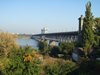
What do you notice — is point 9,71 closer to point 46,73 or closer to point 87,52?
point 46,73

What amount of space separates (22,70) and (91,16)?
31.0 metres

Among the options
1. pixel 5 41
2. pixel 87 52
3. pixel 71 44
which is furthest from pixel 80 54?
pixel 5 41

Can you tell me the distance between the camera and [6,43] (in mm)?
46594

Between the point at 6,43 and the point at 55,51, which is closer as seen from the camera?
the point at 6,43

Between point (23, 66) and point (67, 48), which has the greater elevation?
point (23, 66)

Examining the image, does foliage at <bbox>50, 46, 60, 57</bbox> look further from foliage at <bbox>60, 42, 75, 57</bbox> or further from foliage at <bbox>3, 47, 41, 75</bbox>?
foliage at <bbox>3, 47, 41, 75</bbox>

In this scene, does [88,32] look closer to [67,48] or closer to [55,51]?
[67,48]

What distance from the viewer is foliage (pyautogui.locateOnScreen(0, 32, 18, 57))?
1702 inches

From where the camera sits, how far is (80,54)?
4847 centimetres

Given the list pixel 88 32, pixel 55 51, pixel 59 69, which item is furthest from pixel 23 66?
pixel 55 51

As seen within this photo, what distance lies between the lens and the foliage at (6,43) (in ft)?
142

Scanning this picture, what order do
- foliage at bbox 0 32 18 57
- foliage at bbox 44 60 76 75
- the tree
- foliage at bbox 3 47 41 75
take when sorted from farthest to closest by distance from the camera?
the tree < foliage at bbox 0 32 18 57 < foliage at bbox 44 60 76 75 < foliage at bbox 3 47 41 75

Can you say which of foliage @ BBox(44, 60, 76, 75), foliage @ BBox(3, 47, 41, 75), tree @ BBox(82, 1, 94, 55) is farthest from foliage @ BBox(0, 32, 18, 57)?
foliage @ BBox(3, 47, 41, 75)

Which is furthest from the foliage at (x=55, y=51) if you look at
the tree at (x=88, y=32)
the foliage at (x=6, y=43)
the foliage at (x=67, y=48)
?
the foliage at (x=6, y=43)
